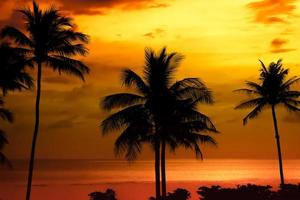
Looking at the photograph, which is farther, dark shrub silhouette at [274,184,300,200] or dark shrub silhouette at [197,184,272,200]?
dark shrub silhouette at [274,184,300,200]

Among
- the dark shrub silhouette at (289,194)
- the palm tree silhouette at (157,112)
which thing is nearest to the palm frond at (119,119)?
the palm tree silhouette at (157,112)

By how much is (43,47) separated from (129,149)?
7787 millimetres

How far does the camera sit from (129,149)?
1297 inches

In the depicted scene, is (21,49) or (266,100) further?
(266,100)

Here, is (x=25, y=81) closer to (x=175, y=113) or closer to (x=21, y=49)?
(x=21, y=49)

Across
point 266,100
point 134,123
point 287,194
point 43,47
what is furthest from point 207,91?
point 266,100

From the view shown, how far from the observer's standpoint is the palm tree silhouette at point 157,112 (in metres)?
32.6

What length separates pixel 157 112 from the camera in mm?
33094

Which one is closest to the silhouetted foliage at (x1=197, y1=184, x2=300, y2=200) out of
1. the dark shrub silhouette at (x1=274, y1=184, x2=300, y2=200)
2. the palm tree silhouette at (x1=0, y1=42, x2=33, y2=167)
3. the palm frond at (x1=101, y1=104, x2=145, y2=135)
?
the dark shrub silhouette at (x1=274, y1=184, x2=300, y2=200)

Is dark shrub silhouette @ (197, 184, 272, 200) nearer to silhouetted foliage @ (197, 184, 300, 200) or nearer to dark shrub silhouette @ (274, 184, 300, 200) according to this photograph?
silhouetted foliage @ (197, 184, 300, 200)

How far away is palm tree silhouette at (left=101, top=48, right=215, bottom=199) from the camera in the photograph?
3259cm

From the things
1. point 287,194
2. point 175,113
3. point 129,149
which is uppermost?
point 175,113

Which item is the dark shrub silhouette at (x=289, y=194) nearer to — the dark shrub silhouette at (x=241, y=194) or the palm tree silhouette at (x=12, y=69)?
the dark shrub silhouette at (x=241, y=194)

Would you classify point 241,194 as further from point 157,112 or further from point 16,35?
point 16,35
